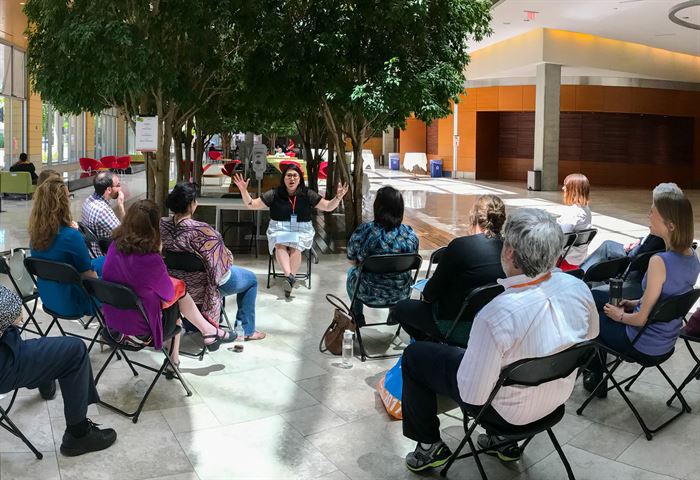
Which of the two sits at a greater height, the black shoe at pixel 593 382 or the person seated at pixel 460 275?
the person seated at pixel 460 275

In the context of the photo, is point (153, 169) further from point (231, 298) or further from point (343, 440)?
point (343, 440)

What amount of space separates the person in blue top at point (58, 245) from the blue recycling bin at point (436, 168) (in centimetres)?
2449

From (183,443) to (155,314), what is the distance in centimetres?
73

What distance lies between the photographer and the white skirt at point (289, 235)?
23.1 feet

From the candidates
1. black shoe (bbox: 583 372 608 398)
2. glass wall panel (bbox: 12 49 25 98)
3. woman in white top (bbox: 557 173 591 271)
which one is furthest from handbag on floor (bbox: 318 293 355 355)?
glass wall panel (bbox: 12 49 25 98)

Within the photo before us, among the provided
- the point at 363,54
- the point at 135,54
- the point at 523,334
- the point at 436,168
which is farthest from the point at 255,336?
the point at 436,168

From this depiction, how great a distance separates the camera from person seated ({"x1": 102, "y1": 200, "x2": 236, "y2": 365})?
385 centimetres

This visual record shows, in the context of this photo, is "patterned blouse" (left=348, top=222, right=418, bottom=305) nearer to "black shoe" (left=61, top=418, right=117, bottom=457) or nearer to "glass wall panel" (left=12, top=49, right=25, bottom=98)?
"black shoe" (left=61, top=418, right=117, bottom=457)

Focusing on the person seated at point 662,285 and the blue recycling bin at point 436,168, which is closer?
the person seated at point 662,285

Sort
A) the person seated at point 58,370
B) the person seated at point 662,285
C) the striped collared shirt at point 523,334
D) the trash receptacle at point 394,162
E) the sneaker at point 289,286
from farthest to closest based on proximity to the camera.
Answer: the trash receptacle at point 394,162, the sneaker at point 289,286, the person seated at point 662,285, the person seated at point 58,370, the striped collared shirt at point 523,334

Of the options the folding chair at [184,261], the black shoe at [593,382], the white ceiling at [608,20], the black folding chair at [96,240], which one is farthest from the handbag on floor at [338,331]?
the white ceiling at [608,20]

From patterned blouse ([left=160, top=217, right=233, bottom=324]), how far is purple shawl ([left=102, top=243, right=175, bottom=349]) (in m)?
0.67

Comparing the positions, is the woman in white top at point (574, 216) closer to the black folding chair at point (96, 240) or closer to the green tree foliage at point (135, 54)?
the black folding chair at point (96, 240)

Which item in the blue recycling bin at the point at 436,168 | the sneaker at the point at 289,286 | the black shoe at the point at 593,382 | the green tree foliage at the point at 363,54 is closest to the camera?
the black shoe at the point at 593,382
